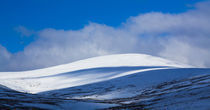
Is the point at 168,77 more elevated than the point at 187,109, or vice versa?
the point at 168,77

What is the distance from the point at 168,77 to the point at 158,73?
14.6 ft

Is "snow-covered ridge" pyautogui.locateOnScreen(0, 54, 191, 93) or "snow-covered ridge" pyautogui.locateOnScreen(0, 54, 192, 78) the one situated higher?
"snow-covered ridge" pyautogui.locateOnScreen(0, 54, 192, 78)

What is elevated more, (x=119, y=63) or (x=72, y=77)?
(x=119, y=63)

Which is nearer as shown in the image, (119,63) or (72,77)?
(72,77)

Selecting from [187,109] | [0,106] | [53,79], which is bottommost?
[187,109]

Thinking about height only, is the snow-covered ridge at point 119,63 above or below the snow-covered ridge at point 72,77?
above

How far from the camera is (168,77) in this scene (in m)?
40.7

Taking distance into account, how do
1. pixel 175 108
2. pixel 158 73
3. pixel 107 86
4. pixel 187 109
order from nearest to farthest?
1. pixel 187 109
2. pixel 175 108
3. pixel 107 86
4. pixel 158 73

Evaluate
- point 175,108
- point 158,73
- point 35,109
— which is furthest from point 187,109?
point 158,73

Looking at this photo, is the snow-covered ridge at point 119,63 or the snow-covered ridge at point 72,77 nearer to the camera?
the snow-covered ridge at point 72,77

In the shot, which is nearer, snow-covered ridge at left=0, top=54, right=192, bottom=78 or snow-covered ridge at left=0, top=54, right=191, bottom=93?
snow-covered ridge at left=0, top=54, right=191, bottom=93

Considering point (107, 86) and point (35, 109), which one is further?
point (107, 86)

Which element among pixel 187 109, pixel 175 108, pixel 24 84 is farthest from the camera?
pixel 24 84

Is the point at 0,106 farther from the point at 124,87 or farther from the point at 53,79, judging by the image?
the point at 53,79
